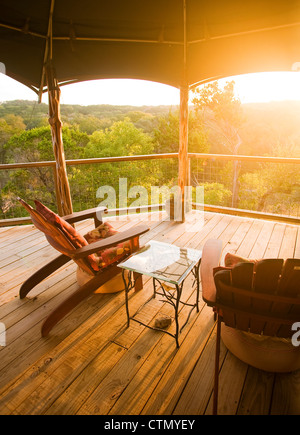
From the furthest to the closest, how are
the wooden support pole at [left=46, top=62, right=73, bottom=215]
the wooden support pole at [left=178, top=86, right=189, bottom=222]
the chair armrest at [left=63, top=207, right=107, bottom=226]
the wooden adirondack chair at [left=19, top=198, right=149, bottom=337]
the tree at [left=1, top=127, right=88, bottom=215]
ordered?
the tree at [left=1, top=127, right=88, bottom=215]
the wooden support pole at [left=178, top=86, right=189, bottom=222]
the wooden support pole at [left=46, top=62, right=73, bottom=215]
the chair armrest at [left=63, top=207, right=107, bottom=226]
the wooden adirondack chair at [left=19, top=198, right=149, bottom=337]

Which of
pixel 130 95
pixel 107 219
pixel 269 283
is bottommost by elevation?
pixel 107 219

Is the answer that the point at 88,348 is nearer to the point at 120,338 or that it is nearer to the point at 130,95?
the point at 120,338

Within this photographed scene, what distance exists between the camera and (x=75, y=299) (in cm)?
211

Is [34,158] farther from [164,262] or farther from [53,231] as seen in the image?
[164,262]

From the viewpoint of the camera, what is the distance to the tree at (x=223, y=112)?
49.8ft

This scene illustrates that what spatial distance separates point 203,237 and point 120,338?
6.56 feet

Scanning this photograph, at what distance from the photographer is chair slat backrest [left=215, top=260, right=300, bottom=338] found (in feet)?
4.04

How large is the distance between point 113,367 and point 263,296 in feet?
3.61

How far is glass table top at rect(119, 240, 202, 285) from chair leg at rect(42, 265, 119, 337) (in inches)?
11.2

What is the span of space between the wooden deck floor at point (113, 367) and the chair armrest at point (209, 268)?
608mm

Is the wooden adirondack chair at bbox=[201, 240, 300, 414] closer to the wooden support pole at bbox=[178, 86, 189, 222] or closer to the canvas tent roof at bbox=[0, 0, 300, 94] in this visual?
the wooden support pole at bbox=[178, 86, 189, 222]

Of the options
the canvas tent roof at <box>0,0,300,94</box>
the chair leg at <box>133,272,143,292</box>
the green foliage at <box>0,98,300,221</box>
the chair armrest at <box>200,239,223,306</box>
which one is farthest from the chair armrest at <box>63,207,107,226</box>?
the green foliage at <box>0,98,300,221</box>
